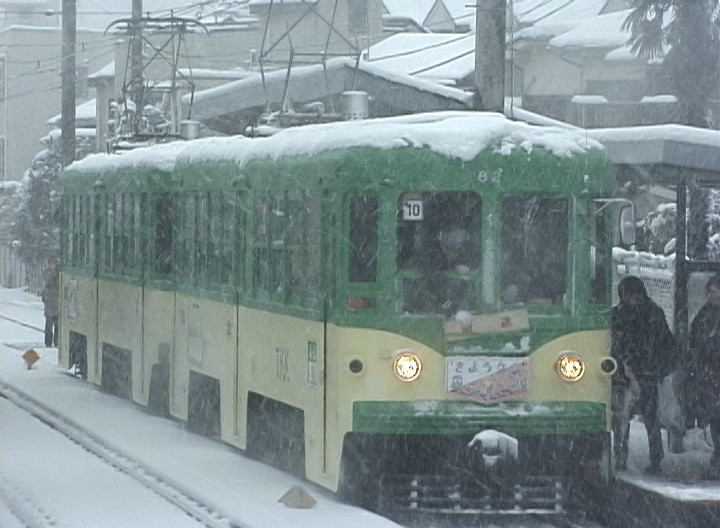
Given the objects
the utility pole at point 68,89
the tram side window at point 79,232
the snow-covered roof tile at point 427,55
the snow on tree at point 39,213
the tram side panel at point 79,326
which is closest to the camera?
the tram side panel at point 79,326

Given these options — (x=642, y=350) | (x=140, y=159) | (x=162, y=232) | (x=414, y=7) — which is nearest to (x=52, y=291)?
(x=140, y=159)

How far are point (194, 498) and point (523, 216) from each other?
2.86m

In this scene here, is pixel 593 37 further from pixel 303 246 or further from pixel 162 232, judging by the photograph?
pixel 303 246

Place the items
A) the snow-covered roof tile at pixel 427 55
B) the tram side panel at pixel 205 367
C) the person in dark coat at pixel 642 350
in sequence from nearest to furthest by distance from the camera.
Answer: the person in dark coat at pixel 642 350
the tram side panel at pixel 205 367
the snow-covered roof tile at pixel 427 55

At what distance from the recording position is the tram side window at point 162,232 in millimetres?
17562

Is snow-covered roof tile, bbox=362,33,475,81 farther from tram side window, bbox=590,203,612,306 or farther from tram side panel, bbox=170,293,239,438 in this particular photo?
tram side window, bbox=590,203,612,306

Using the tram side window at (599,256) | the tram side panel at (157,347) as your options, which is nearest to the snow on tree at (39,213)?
the tram side panel at (157,347)

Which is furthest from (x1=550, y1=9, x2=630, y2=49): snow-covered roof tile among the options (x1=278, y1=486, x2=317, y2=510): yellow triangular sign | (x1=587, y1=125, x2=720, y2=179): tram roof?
(x1=278, y1=486, x2=317, y2=510): yellow triangular sign

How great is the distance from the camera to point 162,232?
17.7 m

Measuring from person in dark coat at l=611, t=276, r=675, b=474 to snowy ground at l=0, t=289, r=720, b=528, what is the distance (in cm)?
40

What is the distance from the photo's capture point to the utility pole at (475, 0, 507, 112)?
15974 millimetres

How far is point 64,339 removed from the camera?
22859mm

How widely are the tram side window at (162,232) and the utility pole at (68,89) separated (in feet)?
41.8

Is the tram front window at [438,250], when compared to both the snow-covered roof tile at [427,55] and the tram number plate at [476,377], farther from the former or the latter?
the snow-covered roof tile at [427,55]
